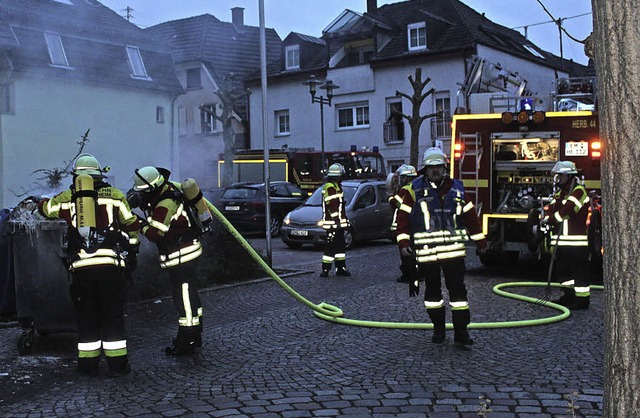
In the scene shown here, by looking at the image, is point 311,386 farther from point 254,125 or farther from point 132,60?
point 254,125

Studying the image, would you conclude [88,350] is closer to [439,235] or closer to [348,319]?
[348,319]

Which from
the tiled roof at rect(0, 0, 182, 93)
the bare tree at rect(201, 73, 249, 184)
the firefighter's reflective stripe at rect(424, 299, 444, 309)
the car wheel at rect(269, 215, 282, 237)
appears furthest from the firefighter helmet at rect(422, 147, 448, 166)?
the car wheel at rect(269, 215, 282, 237)

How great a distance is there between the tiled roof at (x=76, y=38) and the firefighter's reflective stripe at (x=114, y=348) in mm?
3886

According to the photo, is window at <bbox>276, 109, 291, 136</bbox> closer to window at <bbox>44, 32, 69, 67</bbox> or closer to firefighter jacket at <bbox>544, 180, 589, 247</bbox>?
window at <bbox>44, 32, 69, 67</bbox>

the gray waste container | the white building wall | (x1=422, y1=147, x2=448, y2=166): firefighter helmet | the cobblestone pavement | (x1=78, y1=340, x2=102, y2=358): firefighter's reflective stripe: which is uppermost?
the white building wall

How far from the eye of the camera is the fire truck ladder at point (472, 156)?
1071 cm

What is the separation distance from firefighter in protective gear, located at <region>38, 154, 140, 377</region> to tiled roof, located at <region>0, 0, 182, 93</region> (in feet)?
9.43

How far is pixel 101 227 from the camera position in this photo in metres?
5.61

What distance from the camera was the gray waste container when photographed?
242 inches

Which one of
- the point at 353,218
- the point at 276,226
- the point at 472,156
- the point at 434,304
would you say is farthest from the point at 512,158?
the point at 276,226

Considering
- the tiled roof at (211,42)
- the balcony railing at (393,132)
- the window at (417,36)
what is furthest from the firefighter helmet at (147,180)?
the window at (417,36)

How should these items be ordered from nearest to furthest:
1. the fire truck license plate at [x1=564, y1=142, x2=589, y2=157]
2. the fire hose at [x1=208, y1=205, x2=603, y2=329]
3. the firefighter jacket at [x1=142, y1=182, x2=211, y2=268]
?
the firefighter jacket at [x1=142, y1=182, x2=211, y2=268] < the fire hose at [x1=208, y1=205, x2=603, y2=329] < the fire truck license plate at [x1=564, y1=142, x2=589, y2=157]

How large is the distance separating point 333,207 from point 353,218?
3.88 meters

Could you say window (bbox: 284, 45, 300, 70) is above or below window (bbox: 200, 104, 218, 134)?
above
